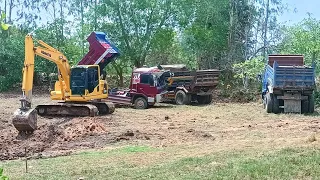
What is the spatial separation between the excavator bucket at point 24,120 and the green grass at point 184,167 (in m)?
3.68

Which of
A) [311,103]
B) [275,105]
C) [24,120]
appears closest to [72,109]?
[24,120]

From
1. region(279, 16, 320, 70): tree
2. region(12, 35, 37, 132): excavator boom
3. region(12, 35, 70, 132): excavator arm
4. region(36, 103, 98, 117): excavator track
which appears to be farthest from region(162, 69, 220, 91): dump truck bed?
region(12, 35, 37, 132): excavator boom

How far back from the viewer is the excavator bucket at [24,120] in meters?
12.8

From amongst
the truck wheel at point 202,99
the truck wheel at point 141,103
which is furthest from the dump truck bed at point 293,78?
the truck wheel at point 202,99

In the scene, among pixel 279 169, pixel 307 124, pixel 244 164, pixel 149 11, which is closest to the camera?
pixel 279 169

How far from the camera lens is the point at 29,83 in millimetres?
13852

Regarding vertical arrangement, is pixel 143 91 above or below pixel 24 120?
above

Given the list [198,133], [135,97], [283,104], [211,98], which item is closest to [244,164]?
[198,133]

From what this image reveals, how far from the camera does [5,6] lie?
35.5 meters

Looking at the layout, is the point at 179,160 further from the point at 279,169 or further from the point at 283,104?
the point at 283,104

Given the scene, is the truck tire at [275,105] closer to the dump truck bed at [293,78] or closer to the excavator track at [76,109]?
the dump truck bed at [293,78]

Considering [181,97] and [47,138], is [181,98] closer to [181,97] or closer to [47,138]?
[181,97]

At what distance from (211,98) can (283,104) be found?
21.5ft

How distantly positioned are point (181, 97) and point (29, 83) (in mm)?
10407
